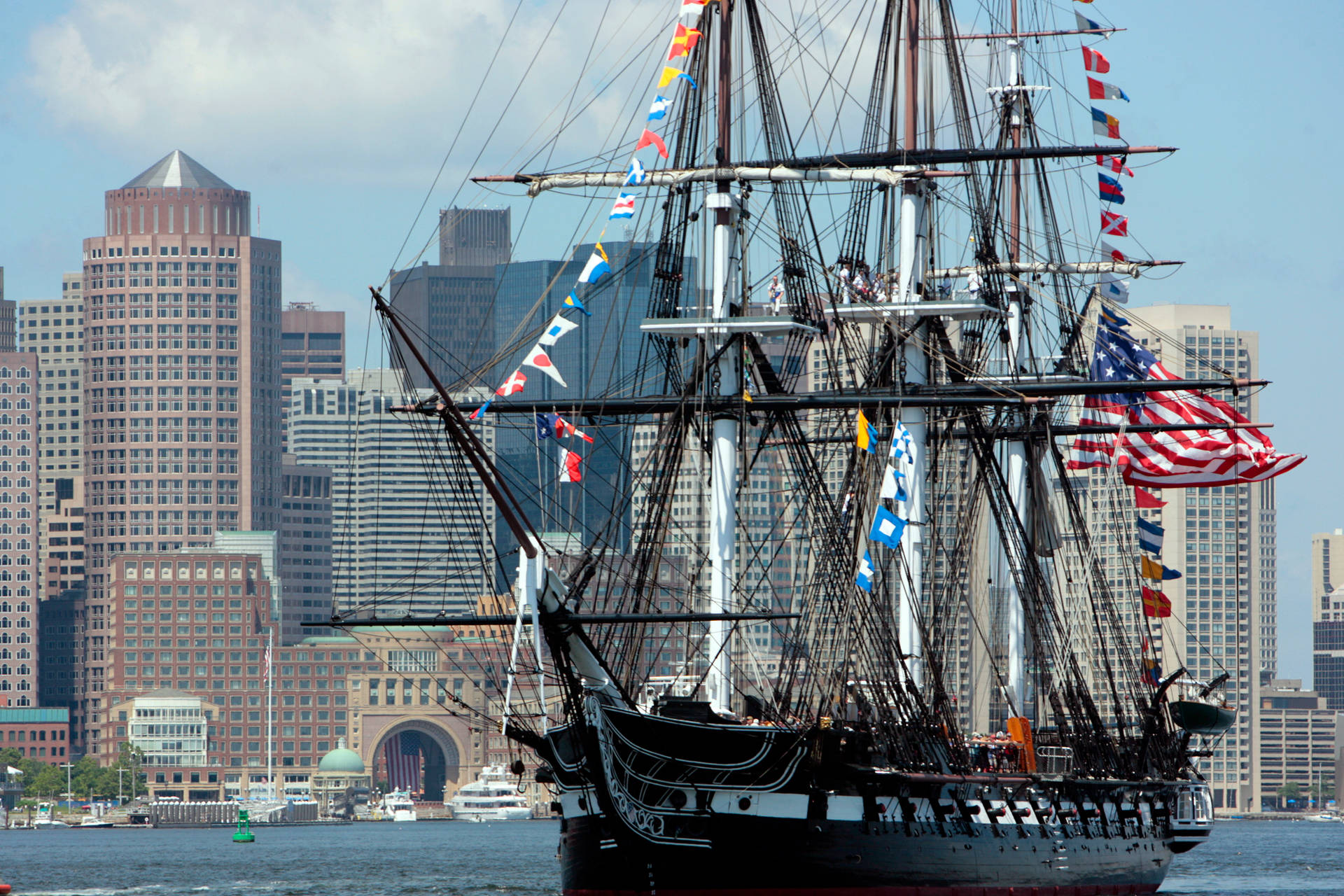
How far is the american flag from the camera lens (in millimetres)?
82688

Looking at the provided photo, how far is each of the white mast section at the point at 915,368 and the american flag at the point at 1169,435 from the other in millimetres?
10504

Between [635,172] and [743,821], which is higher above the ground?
[635,172]

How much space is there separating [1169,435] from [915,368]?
14.3 meters

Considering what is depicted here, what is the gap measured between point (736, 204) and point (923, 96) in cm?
1178

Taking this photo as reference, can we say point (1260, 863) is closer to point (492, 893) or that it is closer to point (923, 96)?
point (492, 893)

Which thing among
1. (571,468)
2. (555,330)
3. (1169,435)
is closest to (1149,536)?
(1169,435)

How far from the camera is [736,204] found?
68.3m

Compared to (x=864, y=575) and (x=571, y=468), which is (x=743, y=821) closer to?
(x=864, y=575)

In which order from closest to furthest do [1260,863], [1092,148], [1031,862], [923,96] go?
[1031,862], [923,96], [1092,148], [1260,863]

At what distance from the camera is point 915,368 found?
76000 millimetres

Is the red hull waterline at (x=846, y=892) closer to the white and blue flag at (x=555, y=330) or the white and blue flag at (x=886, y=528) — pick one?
the white and blue flag at (x=886, y=528)

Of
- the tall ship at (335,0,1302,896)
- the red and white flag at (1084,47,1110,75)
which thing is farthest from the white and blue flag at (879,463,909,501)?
the red and white flag at (1084,47,1110,75)

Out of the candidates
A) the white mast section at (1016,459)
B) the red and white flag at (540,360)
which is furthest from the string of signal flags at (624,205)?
the white mast section at (1016,459)

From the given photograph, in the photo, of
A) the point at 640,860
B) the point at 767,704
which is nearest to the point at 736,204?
the point at 767,704
